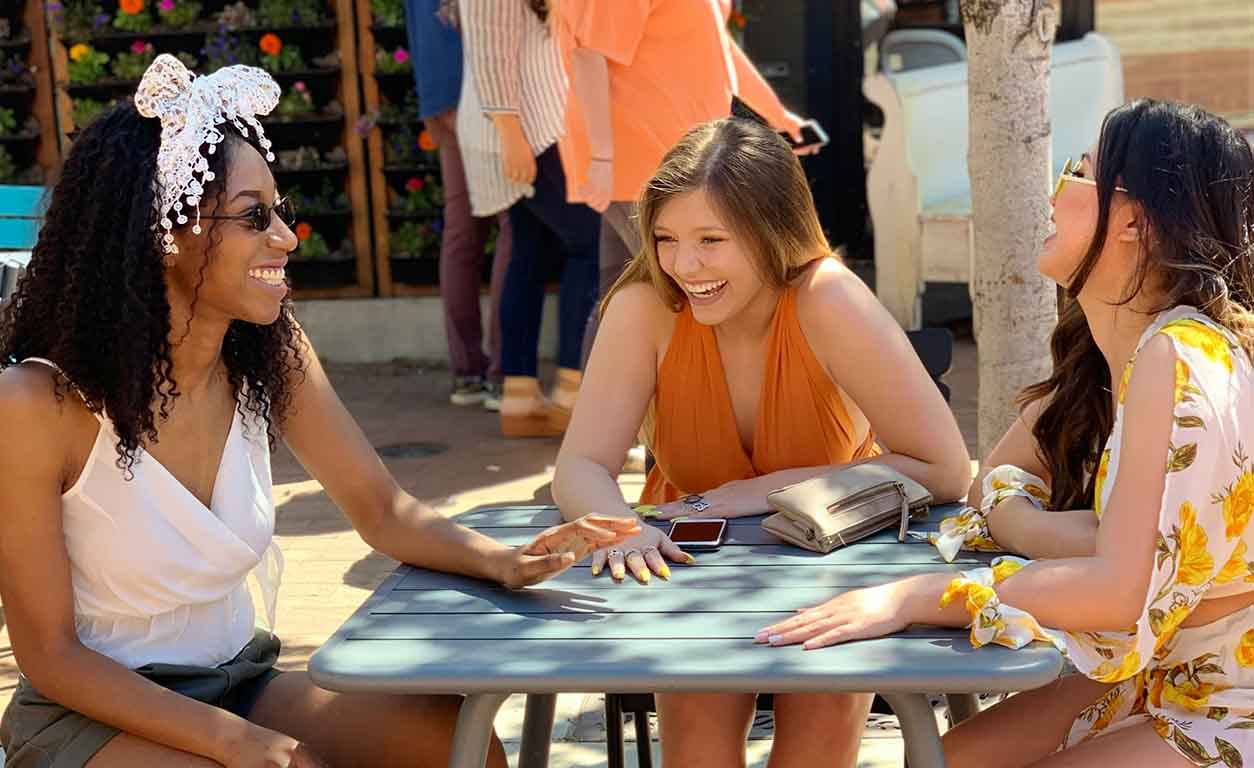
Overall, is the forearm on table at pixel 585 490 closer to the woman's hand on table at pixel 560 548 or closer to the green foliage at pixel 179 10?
the woman's hand on table at pixel 560 548

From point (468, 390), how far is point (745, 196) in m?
4.29

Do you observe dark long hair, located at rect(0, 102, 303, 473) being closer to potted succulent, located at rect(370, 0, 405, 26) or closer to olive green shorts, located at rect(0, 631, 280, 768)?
olive green shorts, located at rect(0, 631, 280, 768)

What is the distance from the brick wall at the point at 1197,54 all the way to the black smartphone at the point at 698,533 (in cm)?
1134

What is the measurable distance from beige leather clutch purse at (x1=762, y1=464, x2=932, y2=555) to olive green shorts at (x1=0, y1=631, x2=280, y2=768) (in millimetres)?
875

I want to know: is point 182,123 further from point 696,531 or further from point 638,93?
point 638,93

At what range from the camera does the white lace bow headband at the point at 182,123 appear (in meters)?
2.42

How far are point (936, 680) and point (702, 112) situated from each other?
130 inches

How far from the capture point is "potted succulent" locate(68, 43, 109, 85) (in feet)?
25.8

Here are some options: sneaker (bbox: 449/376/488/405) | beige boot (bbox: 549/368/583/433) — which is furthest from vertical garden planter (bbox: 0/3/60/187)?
beige boot (bbox: 549/368/583/433)

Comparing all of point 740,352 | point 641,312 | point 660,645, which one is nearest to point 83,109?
point 641,312

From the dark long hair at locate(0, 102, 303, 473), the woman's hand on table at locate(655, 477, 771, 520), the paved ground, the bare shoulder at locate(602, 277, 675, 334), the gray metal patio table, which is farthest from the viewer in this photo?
the paved ground

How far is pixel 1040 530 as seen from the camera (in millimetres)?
2461

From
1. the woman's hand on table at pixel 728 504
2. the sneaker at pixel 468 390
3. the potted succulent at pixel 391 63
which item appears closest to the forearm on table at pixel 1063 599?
the woman's hand on table at pixel 728 504

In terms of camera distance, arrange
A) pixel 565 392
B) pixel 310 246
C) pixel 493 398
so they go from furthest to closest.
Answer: pixel 310 246
pixel 493 398
pixel 565 392
